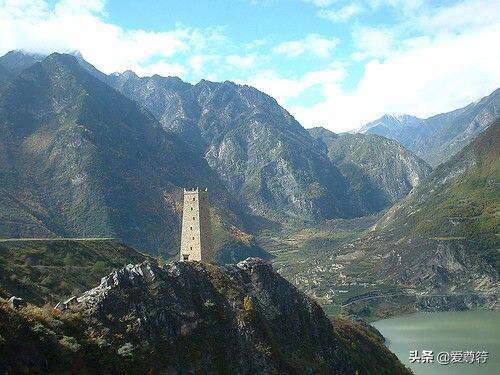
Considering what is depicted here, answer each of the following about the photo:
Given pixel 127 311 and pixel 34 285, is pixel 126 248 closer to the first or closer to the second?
pixel 34 285

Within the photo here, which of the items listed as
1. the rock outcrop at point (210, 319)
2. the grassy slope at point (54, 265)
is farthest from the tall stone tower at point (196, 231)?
the rock outcrop at point (210, 319)

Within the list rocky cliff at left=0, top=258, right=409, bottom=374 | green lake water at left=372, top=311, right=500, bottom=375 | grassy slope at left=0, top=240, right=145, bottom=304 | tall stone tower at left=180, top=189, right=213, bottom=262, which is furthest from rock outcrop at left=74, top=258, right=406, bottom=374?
green lake water at left=372, top=311, right=500, bottom=375

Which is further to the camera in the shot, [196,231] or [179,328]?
[196,231]

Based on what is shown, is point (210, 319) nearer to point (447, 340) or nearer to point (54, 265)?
point (54, 265)

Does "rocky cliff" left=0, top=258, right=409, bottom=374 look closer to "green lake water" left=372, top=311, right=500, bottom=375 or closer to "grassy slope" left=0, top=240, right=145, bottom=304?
"grassy slope" left=0, top=240, right=145, bottom=304

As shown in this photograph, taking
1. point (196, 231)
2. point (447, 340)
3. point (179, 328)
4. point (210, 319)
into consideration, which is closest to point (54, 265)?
point (196, 231)

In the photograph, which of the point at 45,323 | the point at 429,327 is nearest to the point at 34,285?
the point at 45,323
